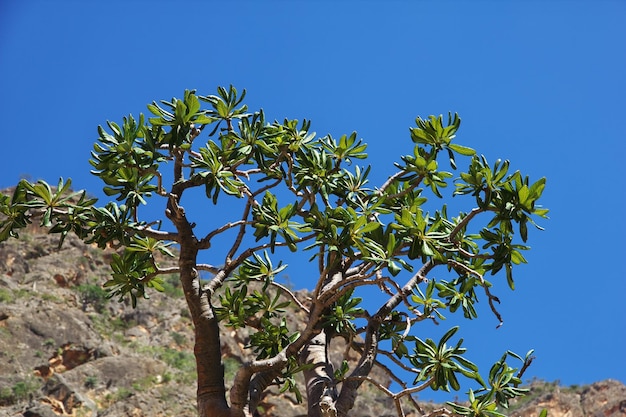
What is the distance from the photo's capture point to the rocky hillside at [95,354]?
18609mm

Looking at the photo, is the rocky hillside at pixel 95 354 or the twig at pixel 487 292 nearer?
the twig at pixel 487 292

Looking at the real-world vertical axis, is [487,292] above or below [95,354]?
below

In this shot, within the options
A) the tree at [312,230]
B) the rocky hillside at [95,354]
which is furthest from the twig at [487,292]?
the rocky hillside at [95,354]

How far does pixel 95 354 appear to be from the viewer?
73.0ft

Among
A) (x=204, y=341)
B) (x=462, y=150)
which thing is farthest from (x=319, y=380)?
(x=462, y=150)

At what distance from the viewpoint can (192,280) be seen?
6320 millimetres

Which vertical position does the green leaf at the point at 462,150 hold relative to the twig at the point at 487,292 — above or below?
above

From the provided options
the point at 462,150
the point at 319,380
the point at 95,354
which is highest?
the point at 95,354

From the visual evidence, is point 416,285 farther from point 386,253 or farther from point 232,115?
point 232,115

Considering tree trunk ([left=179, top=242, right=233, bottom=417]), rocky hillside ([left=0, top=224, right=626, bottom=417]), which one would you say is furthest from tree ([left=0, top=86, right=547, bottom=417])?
rocky hillside ([left=0, top=224, right=626, bottom=417])

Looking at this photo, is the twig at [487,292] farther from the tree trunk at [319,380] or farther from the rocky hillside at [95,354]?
the rocky hillside at [95,354]

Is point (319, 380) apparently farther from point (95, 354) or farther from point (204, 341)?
point (95, 354)

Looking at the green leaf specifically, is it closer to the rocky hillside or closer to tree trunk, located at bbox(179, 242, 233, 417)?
tree trunk, located at bbox(179, 242, 233, 417)

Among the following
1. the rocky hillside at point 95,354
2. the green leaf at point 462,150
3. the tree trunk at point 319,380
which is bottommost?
the tree trunk at point 319,380
